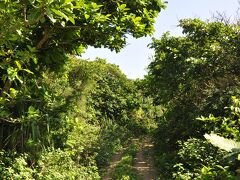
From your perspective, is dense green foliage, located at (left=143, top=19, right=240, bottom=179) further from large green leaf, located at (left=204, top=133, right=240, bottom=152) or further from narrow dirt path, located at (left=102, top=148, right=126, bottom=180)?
large green leaf, located at (left=204, top=133, right=240, bottom=152)

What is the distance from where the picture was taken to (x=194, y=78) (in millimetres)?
11594

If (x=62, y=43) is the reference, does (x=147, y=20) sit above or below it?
above

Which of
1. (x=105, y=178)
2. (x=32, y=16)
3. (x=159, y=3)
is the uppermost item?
(x=159, y=3)

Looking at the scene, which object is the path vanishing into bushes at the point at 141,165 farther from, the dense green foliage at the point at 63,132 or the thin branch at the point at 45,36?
the thin branch at the point at 45,36

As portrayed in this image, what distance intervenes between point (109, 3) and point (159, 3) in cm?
143

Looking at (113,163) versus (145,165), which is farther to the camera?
(113,163)

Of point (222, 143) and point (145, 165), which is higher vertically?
point (222, 143)

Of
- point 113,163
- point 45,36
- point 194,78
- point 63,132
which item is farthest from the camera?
point 113,163

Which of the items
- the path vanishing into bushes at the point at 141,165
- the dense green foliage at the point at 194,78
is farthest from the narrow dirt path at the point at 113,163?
the dense green foliage at the point at 194,78

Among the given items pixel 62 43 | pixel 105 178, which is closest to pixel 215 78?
pixel 105 178

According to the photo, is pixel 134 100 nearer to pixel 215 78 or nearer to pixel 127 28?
pixel 215 78

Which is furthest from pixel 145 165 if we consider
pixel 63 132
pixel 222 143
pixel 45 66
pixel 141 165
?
pixel 222 143

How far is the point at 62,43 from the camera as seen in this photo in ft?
23.1

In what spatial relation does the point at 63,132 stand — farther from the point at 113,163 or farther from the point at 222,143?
the point at 113,163
